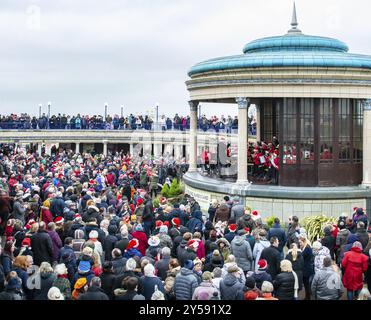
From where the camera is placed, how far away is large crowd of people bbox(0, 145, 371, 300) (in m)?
9.31

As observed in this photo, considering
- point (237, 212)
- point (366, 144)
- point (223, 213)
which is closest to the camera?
point (237, 212)

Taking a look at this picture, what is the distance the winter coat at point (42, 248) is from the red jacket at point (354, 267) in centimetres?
625

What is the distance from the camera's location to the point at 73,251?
1124 centimetres

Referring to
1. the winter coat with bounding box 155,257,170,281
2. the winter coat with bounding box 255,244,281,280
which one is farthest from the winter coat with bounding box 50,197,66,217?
the winter coat with bounding box 255,244,281,280

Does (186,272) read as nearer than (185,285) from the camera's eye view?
No

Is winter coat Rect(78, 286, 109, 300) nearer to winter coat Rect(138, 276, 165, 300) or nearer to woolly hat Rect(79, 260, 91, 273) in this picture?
winter coat Rect(138, 276, 165, 300)

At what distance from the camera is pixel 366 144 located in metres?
21.0

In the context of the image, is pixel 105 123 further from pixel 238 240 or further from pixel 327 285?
pixel 327 285

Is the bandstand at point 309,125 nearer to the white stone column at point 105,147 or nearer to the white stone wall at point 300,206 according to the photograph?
the white stone wall at point 300,206

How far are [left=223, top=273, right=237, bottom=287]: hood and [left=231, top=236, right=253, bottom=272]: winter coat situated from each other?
8.17 ft

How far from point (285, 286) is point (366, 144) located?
41.8ft

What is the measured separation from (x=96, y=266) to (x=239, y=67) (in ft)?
40.5

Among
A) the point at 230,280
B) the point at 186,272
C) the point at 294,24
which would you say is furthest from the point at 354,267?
the point at 294,24

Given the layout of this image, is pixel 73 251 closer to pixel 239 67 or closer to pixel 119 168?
pixel 239 67
